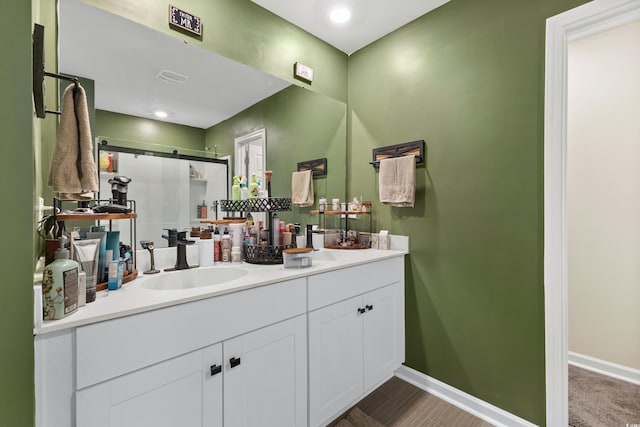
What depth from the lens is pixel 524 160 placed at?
4.85ft

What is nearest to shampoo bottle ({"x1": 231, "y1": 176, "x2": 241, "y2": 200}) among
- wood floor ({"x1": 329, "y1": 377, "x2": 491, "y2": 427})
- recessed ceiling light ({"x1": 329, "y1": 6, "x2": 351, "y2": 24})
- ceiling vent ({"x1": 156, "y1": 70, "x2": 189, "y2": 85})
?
ceiling vent ({"x1": 156, "y1": 70, "x2": 189, "y2": 85})

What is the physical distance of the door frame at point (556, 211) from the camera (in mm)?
1365

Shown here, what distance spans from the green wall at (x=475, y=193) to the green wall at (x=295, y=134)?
1.33ft

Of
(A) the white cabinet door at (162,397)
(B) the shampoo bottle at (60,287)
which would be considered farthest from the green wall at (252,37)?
(A) the white cabinet door at (162,397)

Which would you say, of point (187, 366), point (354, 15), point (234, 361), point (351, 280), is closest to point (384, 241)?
point (351, 280)

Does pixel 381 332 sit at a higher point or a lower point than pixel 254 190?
lower

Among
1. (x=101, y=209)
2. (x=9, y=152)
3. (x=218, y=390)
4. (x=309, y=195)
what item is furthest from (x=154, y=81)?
(x=218, y=390)

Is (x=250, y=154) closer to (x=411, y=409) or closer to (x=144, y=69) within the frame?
(x=144, y=69)

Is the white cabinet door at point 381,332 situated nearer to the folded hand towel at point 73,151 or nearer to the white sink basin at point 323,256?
the white sink basin at point 323,256

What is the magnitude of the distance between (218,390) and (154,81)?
1.44 m

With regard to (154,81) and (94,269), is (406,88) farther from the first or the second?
(94,269)

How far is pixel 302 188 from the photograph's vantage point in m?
2.07

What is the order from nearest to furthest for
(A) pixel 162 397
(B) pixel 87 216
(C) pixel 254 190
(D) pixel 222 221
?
1. (A) pixel 162 397
2. (B) pixel 87 216
3. (D) pixel 222 221
4. (C) pixel 254 190

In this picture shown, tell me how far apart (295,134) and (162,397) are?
1.64m
